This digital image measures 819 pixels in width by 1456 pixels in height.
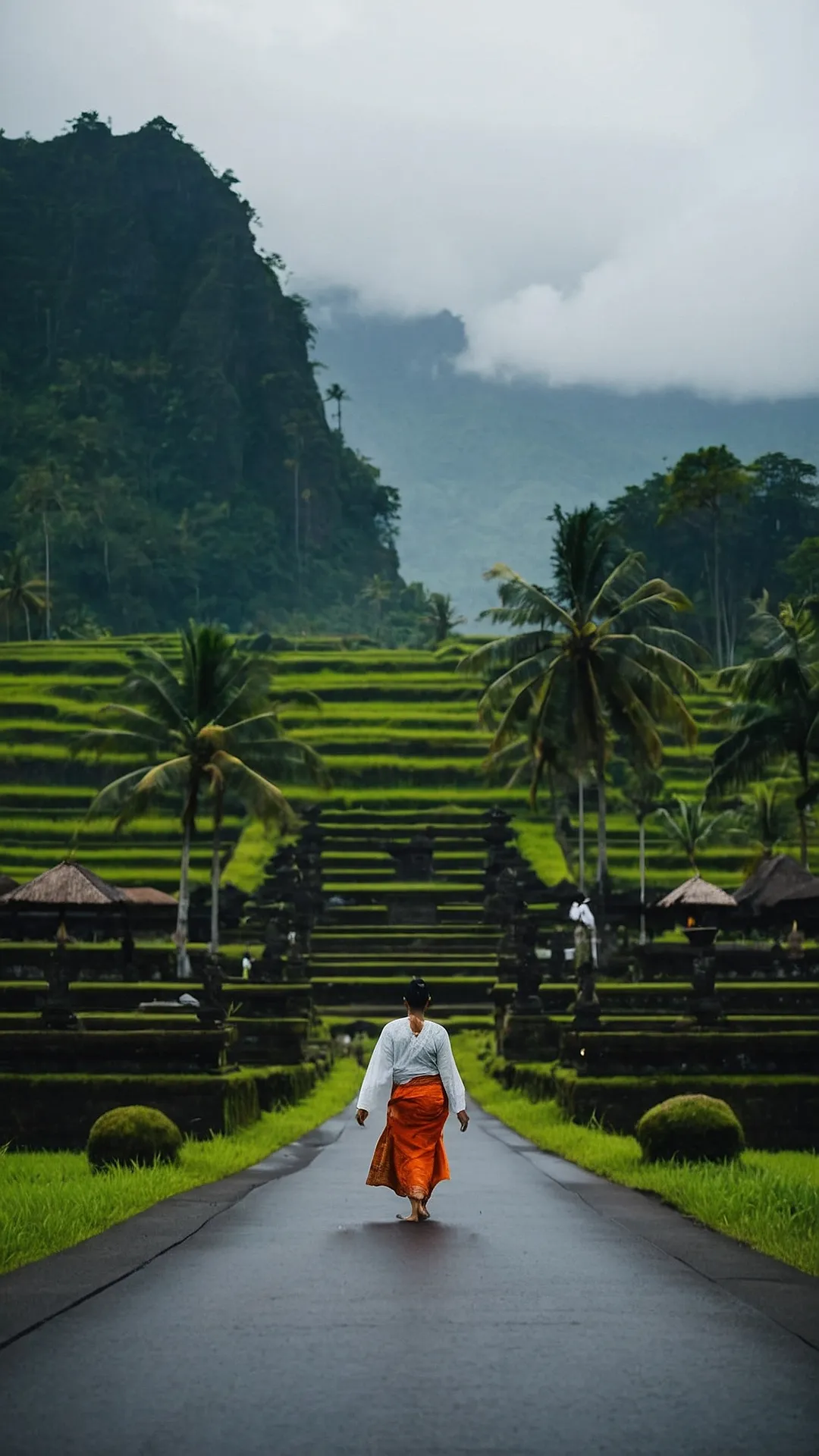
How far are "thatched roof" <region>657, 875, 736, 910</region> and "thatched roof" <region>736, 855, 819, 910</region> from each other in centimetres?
484

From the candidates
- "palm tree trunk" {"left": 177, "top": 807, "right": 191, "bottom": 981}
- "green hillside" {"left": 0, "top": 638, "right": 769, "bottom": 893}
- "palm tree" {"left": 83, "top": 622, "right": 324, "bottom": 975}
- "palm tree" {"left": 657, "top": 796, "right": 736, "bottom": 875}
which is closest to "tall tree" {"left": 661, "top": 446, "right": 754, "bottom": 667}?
"green hillside" {"left": 0, "top": 638, "right": 769, "bottom": 893}

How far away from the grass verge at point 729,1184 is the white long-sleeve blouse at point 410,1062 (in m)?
1.85

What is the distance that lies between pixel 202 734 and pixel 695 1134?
25.1 m

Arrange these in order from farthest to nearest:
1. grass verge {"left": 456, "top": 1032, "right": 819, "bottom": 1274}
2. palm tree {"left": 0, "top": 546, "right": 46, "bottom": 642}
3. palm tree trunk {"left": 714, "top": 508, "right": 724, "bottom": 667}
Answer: palm tree {"left": 0, "top": 546, "right": 46, "bottom": 642} → palm tree trunk {"left": 714, "top": 508, "right": 724, "bottom": 667} → grass verge {"left": 456, "top": 1032, "right": 819, "bottom": 1274}

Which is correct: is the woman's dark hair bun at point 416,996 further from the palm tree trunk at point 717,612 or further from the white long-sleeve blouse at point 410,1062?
the palm tree trunk at point 717,612

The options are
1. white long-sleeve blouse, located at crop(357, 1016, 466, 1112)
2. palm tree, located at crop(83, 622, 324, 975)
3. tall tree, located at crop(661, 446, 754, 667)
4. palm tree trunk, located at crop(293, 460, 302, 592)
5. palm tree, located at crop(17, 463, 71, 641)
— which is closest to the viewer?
white long-sleeve blouse, located at crop(357, 1016, 466, 1112)

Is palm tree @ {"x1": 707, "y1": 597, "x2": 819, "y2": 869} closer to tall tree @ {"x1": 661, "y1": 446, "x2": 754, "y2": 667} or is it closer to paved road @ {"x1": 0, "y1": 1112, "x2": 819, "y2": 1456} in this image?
paved road @ {"x1": 0, "y1": 1112, "x2": 819, "y2": 1456}

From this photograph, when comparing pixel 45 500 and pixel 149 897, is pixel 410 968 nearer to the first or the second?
pixel 149 897

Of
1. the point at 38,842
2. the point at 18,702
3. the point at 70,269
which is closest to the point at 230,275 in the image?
the point at 70,269

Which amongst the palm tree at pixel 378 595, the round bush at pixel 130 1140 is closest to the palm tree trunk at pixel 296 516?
the palm tree at pixel 378 595

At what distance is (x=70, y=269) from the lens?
17425 cm

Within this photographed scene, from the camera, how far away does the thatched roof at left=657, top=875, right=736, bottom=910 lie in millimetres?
36000

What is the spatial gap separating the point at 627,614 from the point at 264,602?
112 meters

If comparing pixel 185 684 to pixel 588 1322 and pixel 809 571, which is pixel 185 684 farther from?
pixel 809 571
